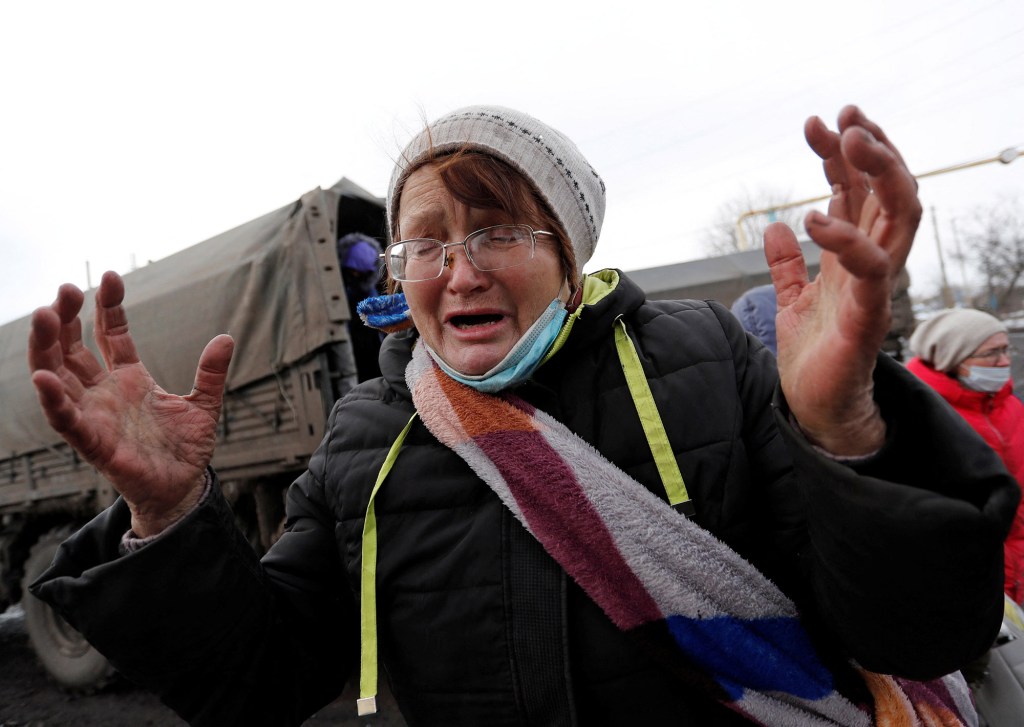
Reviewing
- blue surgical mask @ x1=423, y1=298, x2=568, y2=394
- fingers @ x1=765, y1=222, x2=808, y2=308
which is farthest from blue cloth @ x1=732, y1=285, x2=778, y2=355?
fingers @ x1=765, y1=222, x2=808, y2=308

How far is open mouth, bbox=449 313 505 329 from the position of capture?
133cm

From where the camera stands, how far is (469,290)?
1296mm

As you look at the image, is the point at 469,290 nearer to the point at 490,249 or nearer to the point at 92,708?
the point at 490,249

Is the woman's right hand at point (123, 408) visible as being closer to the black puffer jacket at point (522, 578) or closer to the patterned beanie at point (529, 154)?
the black puffer jacket at point (522, 578)

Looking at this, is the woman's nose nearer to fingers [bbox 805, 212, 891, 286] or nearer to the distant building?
fingers [bbox 805, 212, 891, 286]

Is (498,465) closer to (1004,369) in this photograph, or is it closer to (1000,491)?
(1000,491)

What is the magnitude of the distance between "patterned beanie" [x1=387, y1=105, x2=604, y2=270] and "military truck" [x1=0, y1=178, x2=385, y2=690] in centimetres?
325

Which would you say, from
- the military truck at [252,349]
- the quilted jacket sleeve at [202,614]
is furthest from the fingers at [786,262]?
the military truck at [252,349]

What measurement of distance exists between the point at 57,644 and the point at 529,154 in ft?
21.2

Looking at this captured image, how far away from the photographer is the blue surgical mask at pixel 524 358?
4.12ft

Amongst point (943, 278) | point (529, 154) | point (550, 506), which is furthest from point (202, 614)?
point (943, 278)

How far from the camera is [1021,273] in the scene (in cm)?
3603

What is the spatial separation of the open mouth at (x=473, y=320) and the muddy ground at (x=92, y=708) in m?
3.50

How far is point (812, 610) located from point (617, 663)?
382 mm
